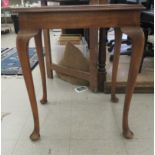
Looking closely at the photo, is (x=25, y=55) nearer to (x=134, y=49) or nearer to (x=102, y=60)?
(x=134, y=49)

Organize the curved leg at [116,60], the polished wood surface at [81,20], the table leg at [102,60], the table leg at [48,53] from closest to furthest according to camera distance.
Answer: the polished wood surface at [81,20], the curved leg at [116,60], the table leg at [102,60], the table leg at [48,53]

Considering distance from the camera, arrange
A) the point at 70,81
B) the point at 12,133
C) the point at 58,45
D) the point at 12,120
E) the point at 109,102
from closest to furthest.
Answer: the point at 12,133 → the point at 12,120 → the point at 109,102 → the point at 70,81 → the point at 58,45

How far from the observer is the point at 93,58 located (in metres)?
1.71

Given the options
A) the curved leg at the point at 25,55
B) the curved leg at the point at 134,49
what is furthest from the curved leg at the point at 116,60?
the curved leg at the point at 25,55

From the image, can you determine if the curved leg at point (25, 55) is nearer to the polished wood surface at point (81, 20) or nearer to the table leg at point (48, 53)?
the polished wood surface at point (81, 20)

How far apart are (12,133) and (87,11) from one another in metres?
0.81

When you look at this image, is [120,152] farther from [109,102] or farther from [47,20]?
[47,20]

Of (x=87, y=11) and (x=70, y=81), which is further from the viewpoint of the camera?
(x=70, y=81)

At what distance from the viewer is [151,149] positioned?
3.86ft

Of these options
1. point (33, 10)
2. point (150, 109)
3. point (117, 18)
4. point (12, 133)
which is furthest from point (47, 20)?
point (150, 109)

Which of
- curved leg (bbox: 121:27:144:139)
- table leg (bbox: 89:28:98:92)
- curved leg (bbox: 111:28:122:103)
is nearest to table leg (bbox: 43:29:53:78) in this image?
table leg (bbox: 89:28:98:92)

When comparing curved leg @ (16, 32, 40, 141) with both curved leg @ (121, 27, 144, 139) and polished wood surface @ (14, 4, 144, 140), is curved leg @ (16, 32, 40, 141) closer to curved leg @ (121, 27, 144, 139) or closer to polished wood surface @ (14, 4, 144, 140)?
polished wood surface @ (14, 4, 144, 140)

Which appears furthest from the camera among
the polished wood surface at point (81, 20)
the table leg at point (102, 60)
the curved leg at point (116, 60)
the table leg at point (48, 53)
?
the table leg at point (48, 53)

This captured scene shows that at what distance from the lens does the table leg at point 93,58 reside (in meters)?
1.64
